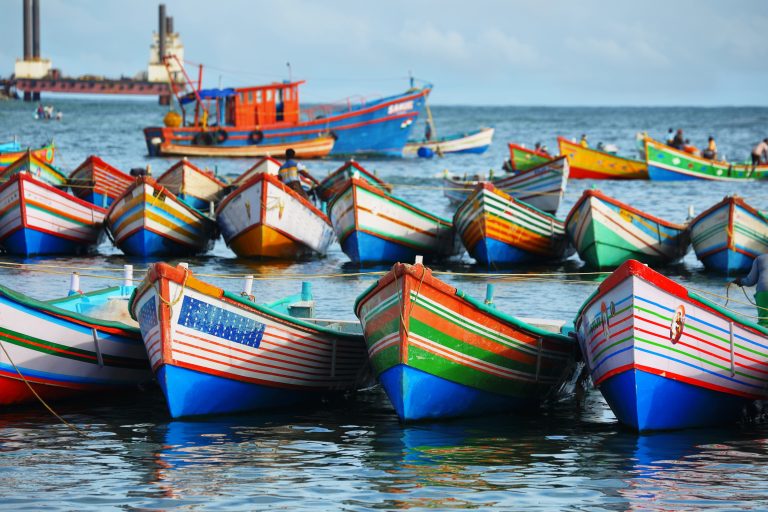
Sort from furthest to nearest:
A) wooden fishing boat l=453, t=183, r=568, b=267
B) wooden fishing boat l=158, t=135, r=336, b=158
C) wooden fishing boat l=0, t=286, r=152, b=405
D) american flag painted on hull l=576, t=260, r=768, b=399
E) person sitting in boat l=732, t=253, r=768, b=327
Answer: wooden fishing boat l=158, t=135, r=336, b=158 → wooden fishing boat l=453, t=183, r=568, b=267 → person sitting in boat l=732, t=253, r=768, b=327 → wooden fishing boat l=0, t=286, r=152, b=405 → american flag painted on hull l=576, t=260, r=768, b=399

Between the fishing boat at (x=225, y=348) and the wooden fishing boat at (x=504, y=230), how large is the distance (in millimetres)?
11245

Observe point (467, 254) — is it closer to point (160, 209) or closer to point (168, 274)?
point (160, 209)

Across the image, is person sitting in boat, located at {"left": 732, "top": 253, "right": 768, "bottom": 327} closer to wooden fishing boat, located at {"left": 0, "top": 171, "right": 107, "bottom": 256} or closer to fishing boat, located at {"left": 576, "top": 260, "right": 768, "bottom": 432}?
fishing boat, located at {"left": 576, "top": 260, "right": 768, "bottom": 432}

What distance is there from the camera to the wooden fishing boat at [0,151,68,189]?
30766mm

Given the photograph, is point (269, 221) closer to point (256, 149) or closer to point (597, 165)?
point (597, 165)

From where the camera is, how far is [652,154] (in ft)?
148

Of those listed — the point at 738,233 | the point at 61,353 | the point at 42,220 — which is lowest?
the point at 61,353

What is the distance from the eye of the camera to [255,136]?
54.3 metres

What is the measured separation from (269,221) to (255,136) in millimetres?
29616

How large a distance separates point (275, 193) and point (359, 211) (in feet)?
5.86

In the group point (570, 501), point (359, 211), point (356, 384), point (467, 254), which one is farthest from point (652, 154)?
point (570, 501)

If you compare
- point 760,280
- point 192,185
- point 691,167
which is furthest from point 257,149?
point 760,280

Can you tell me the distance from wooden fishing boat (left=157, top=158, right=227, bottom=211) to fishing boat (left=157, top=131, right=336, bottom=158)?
25152 millimetres

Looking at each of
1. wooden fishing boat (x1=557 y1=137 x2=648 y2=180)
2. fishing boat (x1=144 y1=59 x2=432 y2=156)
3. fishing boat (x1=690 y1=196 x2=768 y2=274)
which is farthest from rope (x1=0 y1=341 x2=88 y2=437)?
fishing boat (x1=144 y1=59 x2=432 y2=156)
